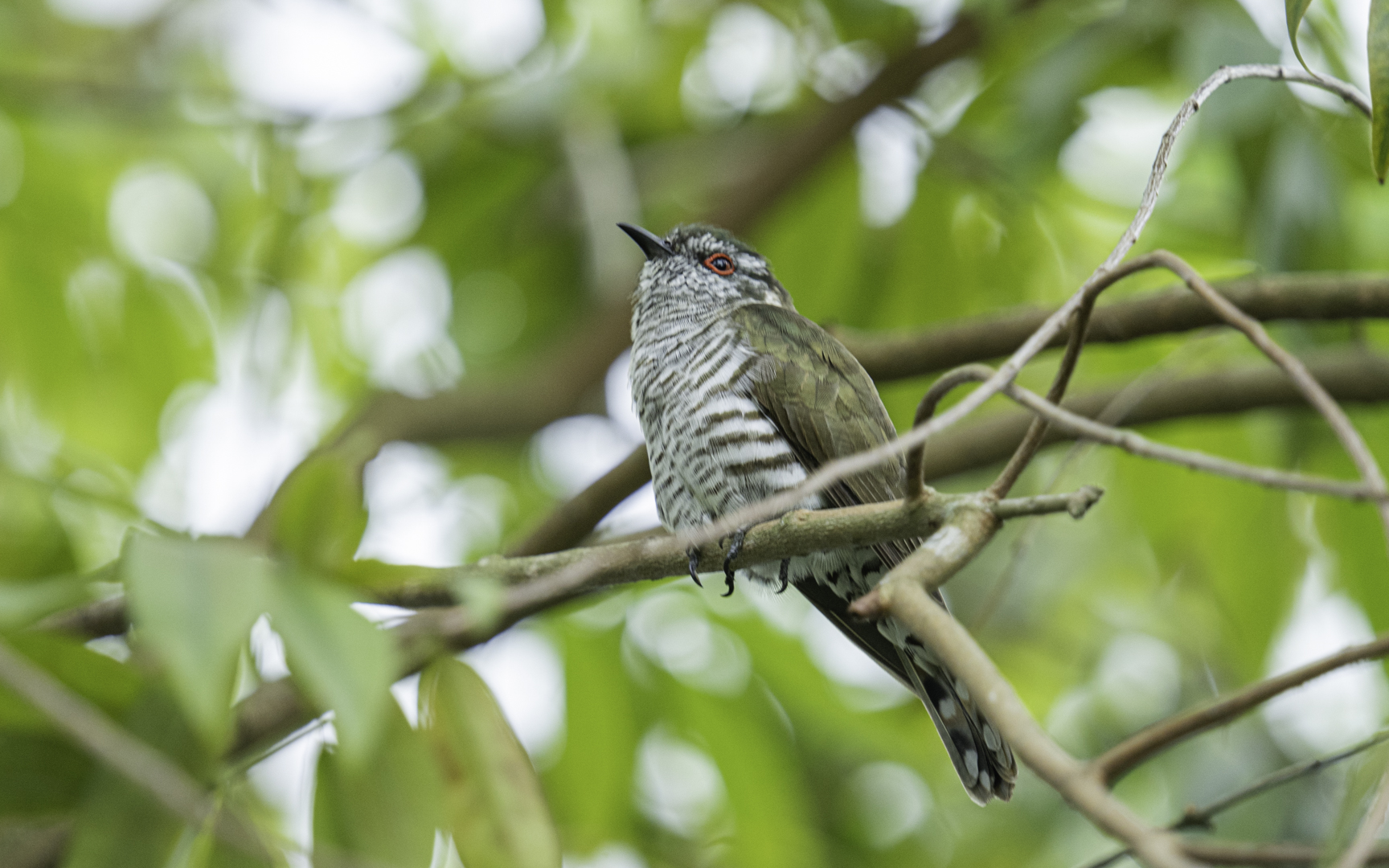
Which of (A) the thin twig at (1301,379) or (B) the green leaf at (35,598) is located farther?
(B) the green leaf at (35,598)

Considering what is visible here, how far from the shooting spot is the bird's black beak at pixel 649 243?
4.52 m

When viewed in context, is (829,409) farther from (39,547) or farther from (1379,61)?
(39,547)

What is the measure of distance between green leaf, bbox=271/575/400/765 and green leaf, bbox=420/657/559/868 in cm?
38

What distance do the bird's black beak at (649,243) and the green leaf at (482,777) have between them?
2.34 m

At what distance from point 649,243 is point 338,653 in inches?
111

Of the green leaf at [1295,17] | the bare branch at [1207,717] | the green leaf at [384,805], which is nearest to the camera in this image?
the bare branch at [1207,717]

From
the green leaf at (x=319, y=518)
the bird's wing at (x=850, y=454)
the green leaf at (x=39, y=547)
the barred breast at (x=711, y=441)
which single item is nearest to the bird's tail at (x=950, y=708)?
the bird's wing at (x=850, y=454)

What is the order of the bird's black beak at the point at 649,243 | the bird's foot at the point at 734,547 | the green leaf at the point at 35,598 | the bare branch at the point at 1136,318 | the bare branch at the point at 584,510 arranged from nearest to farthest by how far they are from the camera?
the green leaf at the point at 35,598 → the bird's foot at the point at 734,547 → the bare branch at the point at 1136,318 → the bare branch at the point at 584,510 → the bird's black beak at the point at 649,243

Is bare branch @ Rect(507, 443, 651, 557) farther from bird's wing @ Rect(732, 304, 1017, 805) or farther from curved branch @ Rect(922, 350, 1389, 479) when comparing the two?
curved branch @ Rect(922, 350, 1389, 479)

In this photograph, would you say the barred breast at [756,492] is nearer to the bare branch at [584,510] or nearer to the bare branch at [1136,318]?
the bare branch at [584,510]

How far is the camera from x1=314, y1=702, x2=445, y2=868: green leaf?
89.8 inches

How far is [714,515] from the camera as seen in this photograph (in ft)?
11.6

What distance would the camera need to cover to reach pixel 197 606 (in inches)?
72.4

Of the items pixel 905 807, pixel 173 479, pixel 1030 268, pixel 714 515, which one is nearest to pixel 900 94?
pixel 1030 268
